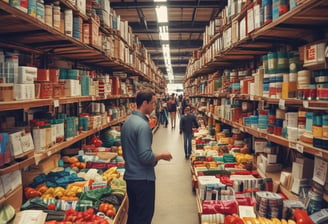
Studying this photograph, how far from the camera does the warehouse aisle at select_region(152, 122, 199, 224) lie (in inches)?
181

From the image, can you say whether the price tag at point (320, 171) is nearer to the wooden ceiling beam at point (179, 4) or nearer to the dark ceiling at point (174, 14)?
the dark ceiling at point (174, 14)

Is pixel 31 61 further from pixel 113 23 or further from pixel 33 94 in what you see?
pixel 113 23

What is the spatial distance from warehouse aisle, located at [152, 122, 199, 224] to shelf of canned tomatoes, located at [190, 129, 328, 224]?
71 cm

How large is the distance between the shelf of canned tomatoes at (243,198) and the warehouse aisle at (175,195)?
71 cm

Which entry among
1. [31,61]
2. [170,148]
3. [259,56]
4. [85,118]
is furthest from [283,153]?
[170,148]

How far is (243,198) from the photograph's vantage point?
3.31 meters

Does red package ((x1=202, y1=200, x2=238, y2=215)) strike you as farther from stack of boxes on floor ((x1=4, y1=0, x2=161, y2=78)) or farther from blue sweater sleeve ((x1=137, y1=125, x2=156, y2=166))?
stack of boxes on floor ((x1=4, y1=0, x2=161, y2=78))

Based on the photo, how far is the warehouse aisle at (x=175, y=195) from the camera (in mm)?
4609

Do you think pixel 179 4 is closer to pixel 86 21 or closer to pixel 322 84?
pixel 86 21

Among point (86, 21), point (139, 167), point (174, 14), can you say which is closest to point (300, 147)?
point (139, 167)

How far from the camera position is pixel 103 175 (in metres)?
4.33

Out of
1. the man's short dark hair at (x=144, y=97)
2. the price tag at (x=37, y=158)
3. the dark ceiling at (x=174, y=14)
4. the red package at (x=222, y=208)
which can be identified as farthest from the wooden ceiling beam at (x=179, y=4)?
the red package at (x=222, y=208)

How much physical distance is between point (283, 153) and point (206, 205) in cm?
158

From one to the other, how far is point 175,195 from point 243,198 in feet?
8.29
